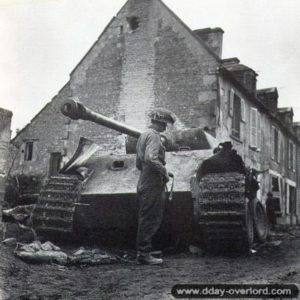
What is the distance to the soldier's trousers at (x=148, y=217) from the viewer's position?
5359mm

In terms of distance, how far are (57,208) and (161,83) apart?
9.25 metres

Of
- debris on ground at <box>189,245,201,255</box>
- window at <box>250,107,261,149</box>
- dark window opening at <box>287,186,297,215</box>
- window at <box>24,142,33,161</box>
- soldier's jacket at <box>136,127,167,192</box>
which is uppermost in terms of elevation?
window at <box>250,107,261,149</box>

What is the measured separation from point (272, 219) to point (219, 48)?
5.80m

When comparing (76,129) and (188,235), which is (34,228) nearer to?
(188,235)

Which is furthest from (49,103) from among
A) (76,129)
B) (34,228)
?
(34,228)

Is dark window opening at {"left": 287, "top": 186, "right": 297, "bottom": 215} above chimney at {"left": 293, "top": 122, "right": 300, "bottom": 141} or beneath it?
beneath

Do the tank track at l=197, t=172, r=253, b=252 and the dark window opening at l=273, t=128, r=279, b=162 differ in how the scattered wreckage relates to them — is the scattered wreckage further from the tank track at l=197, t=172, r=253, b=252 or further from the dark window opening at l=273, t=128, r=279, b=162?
the dark window opening at l=273, t=128, r=279, b=162

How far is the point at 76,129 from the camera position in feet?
53.4

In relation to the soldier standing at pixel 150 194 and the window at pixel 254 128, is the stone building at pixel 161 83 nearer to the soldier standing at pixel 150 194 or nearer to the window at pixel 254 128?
the window at pixel 254 128

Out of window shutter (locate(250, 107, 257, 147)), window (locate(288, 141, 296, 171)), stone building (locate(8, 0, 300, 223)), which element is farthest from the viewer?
window (locate(288, 141, 296, 171))

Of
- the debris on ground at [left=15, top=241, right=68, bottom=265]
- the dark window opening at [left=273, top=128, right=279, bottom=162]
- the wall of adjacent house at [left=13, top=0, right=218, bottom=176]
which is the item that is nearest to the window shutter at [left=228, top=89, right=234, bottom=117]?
the wall of adjacent house at [left=13, top=0, right=218, bottom=176]

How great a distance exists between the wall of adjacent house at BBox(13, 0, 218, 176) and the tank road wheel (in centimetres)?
649

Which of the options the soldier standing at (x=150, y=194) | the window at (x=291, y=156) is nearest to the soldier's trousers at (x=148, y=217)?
the soldier standing at (x=150, y=194)

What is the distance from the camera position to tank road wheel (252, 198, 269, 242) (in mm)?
7223
